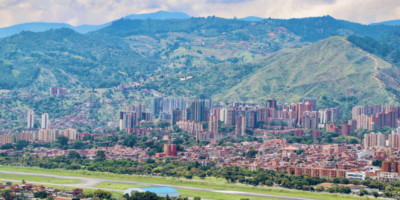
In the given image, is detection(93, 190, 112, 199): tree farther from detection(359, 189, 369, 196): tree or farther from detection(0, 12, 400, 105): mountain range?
detection(0, 12, 400, 105): mountain range

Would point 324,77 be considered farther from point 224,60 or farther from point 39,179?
point 39,179

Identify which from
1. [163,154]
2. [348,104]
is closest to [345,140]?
[163,154]

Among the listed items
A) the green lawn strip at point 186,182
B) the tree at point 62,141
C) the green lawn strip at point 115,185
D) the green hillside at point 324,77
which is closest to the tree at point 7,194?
the green lawn strip at point 115,185

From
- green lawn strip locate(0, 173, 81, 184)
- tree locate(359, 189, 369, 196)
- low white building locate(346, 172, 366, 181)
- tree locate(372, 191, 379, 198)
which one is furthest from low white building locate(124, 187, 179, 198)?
low white building locate(346, 172, 366, 181)

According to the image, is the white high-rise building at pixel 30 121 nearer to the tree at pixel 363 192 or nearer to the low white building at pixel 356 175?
the low white building at pixel 356 175

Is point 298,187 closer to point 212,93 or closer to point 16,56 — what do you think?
point 212,93
